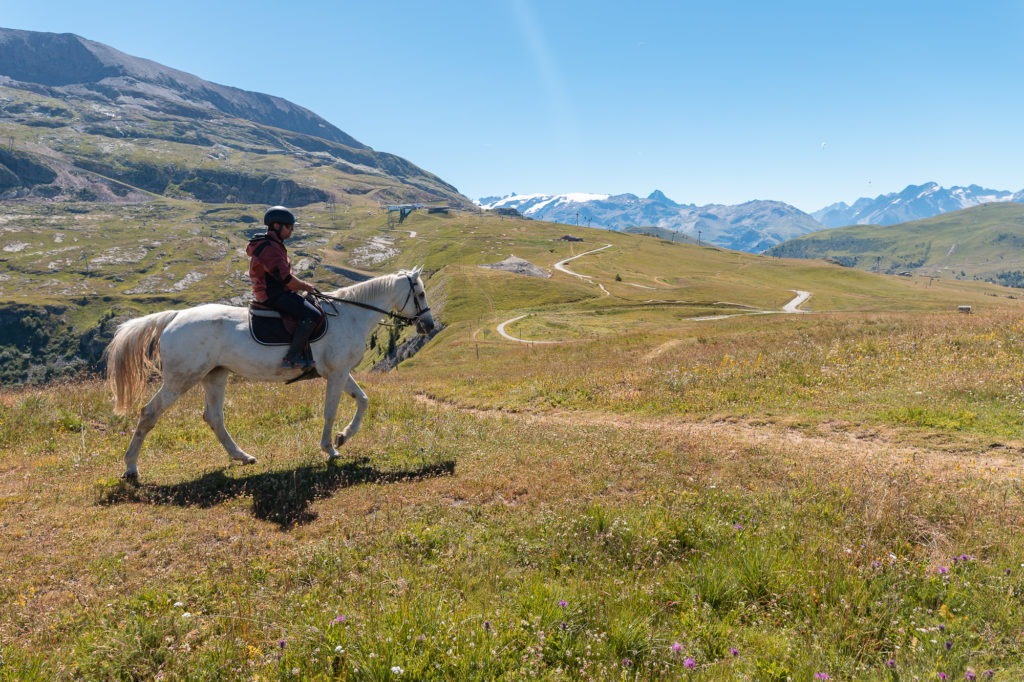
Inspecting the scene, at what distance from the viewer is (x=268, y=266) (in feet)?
33.6

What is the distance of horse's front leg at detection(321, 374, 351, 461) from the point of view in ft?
36.8

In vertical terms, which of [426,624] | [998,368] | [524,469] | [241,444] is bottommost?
[241,444]

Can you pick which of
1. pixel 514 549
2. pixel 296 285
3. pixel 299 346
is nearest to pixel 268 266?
pixel 296 285

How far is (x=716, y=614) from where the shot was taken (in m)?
5.31

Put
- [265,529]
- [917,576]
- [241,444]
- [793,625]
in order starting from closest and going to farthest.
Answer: [793,625] → [917,576] → [265,529] → [241,444]

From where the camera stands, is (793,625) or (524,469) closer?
(793,625)

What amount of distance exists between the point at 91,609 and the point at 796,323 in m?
44.0

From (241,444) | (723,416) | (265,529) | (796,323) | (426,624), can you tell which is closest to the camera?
(426,624)

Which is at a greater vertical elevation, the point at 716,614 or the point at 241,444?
the point at 716,614

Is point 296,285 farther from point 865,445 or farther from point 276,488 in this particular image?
point 865,445

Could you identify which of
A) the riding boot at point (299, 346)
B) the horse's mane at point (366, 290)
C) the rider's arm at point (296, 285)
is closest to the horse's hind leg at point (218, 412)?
the riding boot at point (299, 346)

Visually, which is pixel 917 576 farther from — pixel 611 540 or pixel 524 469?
pixel 524 469

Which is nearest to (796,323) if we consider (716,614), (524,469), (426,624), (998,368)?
(998,368)

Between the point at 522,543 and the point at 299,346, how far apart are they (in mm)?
7196
